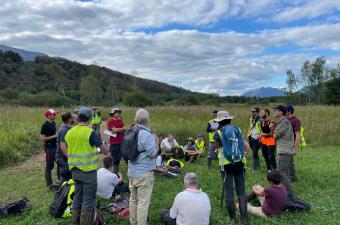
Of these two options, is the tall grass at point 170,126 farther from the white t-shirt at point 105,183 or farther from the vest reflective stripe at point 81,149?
the vest reflective stripe at point 81,149

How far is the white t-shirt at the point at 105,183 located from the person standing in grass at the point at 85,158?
1.78 m

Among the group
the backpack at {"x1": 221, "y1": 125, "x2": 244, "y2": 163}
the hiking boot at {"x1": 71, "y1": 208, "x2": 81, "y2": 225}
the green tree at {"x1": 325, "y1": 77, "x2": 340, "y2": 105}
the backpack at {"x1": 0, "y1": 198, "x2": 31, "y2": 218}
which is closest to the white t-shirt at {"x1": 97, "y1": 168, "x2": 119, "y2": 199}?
the backpack at {"x1": 0, "y1": 198, "x2": 31, "y2": 218}

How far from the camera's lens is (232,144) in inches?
240

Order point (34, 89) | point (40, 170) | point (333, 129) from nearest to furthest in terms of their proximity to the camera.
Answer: point (40, 170) < point (333, 129) < point (34, 89)

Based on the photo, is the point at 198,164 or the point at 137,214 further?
the point at 198,164

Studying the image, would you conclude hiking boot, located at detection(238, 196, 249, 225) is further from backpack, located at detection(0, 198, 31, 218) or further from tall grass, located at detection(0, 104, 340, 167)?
tall grass, located at detection(0, 104, 340, 167)

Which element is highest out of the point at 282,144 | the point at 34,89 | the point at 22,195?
the point at 34,89

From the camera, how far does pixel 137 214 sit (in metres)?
5.91

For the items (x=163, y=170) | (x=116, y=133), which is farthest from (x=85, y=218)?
(x=163, y=170)

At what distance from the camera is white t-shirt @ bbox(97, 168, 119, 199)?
7.68m

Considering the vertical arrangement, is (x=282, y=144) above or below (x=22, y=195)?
above

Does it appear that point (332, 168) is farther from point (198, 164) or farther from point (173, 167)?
point (173, 167)

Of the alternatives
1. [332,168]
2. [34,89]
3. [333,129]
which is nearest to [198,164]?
[332,168]

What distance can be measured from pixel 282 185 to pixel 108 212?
3449mm
